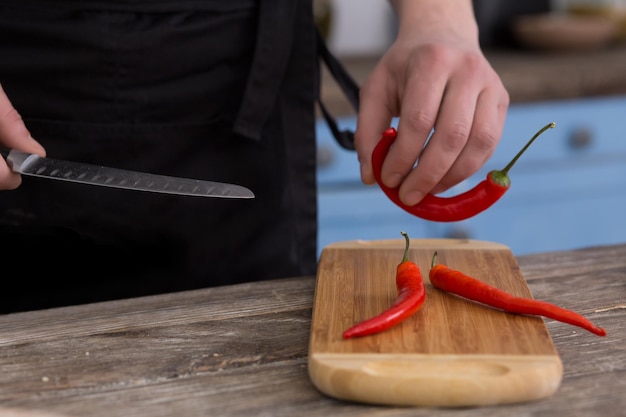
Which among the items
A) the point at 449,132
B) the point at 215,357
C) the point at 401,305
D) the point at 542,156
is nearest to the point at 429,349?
the point at 401,305

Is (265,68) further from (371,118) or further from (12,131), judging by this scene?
(12,131)

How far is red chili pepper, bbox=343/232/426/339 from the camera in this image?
75cm

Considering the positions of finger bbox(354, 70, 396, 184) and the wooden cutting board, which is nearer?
the wooden cutting board

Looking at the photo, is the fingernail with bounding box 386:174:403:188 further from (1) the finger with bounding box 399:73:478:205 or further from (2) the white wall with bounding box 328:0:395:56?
(2) the white wall with bounding box 328:0:395:56

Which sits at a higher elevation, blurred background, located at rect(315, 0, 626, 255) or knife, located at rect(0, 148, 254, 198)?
knife, located at rect(0, 148, 254, 198)

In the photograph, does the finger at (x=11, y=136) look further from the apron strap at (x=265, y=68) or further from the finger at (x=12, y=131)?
the apron strap at (x=265, y=68)

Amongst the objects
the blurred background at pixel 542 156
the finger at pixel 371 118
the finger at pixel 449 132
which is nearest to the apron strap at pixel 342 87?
the finger at pixel 371 118

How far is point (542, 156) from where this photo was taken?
7.43ft

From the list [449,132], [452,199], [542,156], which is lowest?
[542,156]

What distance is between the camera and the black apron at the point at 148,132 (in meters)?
1.10

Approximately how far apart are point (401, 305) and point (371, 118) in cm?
33

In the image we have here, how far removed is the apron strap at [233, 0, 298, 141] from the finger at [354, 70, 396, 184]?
177 mm

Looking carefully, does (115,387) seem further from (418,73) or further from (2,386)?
(418,73)

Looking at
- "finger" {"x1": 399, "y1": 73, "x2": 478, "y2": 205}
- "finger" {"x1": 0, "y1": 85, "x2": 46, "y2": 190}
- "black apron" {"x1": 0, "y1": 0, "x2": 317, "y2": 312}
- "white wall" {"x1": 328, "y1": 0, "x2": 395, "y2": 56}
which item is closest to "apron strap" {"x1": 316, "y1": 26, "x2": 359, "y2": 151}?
"black apron" {"x1": 0, "y1": 0, "x2": 317, "y2": 312}
